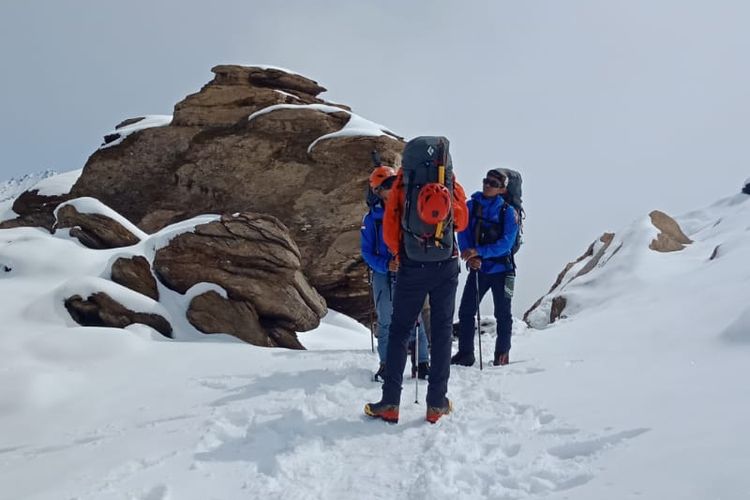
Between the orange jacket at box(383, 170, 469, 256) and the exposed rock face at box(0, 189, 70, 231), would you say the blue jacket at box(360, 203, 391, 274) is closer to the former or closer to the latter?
the orange jacket at box(383, 170, 469, 256)

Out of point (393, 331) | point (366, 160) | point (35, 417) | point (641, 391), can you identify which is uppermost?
point (366, 160)

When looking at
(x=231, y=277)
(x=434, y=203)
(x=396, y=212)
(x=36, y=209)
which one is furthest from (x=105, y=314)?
(x=36, y=209)

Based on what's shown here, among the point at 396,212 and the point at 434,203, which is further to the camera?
the point at 396,212

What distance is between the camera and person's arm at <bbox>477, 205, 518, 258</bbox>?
796 centimetres

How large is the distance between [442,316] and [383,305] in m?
1.88

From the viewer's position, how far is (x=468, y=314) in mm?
8508

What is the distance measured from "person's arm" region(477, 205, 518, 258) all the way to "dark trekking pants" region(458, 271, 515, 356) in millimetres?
520

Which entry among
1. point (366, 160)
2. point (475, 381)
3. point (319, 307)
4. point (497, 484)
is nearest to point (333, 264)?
point (366, 160)

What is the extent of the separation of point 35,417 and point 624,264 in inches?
807

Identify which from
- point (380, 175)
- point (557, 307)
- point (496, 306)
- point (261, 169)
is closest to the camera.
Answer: point (380, 175)

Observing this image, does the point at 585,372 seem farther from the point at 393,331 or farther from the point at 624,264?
the point at 624,264

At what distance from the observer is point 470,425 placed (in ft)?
16.5

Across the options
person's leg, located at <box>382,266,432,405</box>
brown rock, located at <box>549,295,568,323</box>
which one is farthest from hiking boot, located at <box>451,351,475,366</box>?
brown rock, located at <box>549,295,568,323</box>

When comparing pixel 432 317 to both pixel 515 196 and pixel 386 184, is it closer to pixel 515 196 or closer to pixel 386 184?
pixel 386 184
